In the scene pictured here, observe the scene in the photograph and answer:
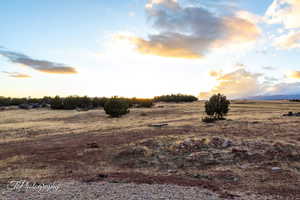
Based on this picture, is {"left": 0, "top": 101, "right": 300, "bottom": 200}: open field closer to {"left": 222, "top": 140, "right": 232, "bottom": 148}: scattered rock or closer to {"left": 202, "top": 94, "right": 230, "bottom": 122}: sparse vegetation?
{"left": 222, "top": 140, "right": 232, "bottom": 148}: scattered rock

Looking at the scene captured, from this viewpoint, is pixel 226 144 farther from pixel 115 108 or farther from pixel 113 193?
pixel 115 108

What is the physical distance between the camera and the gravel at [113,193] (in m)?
5.80

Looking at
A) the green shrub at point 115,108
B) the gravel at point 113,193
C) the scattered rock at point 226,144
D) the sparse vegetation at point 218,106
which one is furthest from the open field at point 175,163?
the green shrub at point 115,108

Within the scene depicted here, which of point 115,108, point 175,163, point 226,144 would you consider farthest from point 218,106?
point 175,163

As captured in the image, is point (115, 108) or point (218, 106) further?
point (115, 108)

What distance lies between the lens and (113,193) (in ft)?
19.9

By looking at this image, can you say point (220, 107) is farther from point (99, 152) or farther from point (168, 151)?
point (99, 152)

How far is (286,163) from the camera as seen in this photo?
9062 mm

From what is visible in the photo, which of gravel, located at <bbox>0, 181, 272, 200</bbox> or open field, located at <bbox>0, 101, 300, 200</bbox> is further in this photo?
open field, located at <bbox>0, 101, 300, 200</bbox>

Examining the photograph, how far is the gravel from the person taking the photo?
5.80m

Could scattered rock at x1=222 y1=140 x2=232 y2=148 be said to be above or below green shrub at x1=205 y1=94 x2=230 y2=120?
below

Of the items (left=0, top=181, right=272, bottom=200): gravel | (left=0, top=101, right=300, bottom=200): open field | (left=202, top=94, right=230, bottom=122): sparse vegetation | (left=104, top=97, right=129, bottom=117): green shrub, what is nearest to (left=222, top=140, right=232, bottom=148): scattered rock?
(left=0, top=101, right=300, bottom=200): open field

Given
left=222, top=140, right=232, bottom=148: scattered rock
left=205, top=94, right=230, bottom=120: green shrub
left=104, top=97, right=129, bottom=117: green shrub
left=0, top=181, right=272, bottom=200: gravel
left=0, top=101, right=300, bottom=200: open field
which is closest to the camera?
left=0, top=181, right=272, bottom=200: gravel

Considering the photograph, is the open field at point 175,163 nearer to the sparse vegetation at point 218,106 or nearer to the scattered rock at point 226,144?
the scattered rock at point 226,144
